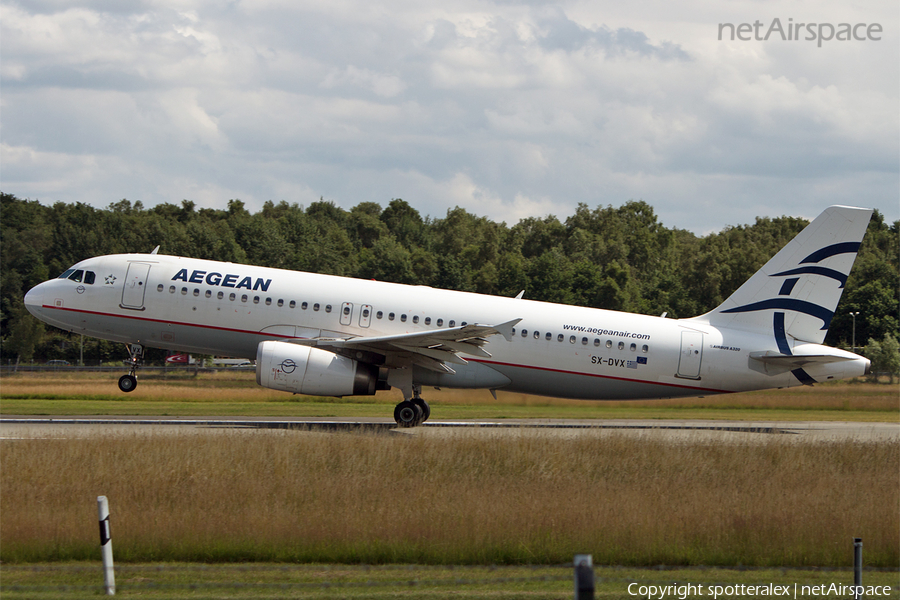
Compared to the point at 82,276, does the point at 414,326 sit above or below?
below

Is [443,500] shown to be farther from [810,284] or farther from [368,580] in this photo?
[810,284]

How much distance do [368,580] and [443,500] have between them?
371 cm

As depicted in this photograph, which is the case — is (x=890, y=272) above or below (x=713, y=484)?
above

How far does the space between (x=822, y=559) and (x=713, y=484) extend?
4.33 meters

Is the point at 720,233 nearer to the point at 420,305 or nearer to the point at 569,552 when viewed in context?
the point at 420,305

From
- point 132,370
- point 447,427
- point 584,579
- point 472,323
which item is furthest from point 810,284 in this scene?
point 584,579

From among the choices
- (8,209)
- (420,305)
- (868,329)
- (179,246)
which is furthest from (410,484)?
(8,209)

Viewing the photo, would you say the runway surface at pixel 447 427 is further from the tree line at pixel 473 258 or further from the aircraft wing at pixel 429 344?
the tree line at pixel 473 258

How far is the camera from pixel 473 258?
4392 inches

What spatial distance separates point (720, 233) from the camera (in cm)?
13562

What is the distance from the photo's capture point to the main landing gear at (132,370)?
2505 centimetres

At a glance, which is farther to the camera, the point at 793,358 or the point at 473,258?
the point at 473,258

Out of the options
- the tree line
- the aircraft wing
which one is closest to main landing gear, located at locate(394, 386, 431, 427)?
the aircraft wing

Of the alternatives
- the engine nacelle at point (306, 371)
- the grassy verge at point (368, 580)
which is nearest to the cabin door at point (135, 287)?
the engine nacelle at point (306, 371)
